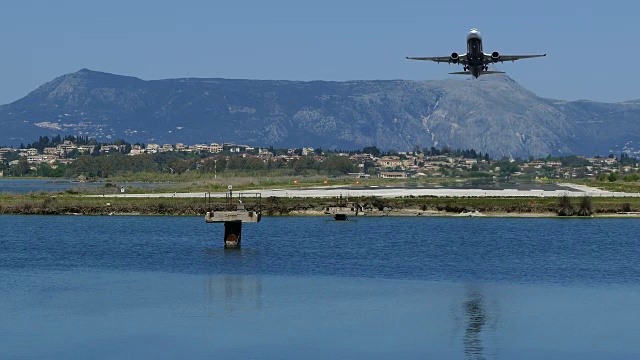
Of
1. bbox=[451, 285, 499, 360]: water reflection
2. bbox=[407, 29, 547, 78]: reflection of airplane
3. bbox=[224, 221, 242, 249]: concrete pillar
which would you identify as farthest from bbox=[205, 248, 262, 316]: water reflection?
bbox=[407, 29, 547, 78]: reflection of airplane

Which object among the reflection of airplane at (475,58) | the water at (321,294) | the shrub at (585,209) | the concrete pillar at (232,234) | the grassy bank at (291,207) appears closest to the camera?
the water at (321,294)

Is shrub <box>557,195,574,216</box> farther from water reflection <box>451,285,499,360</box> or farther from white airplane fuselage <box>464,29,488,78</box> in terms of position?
water reflection <box>451,285,499,360</box>

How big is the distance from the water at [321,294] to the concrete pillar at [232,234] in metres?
0.95

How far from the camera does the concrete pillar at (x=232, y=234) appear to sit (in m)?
89.4

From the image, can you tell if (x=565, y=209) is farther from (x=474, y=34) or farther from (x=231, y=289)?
(x=231, y=289)

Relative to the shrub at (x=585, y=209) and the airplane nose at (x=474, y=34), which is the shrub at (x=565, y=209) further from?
the airplane nose at (x=474, y=34)

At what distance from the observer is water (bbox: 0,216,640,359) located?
48312mm

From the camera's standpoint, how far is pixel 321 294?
205 feet

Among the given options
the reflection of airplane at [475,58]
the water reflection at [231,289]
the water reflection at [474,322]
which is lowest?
the water reflection at [474,322]

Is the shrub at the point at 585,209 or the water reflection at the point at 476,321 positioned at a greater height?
the shrub at the point at 585,209

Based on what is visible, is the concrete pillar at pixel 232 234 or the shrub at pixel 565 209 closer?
the concrete pillar at pixel 232 234

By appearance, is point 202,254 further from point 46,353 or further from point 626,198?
point 626,198

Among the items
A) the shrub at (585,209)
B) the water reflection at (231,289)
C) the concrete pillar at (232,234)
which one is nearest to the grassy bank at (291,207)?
the shrub at (585,209)

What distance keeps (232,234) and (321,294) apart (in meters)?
28.2
